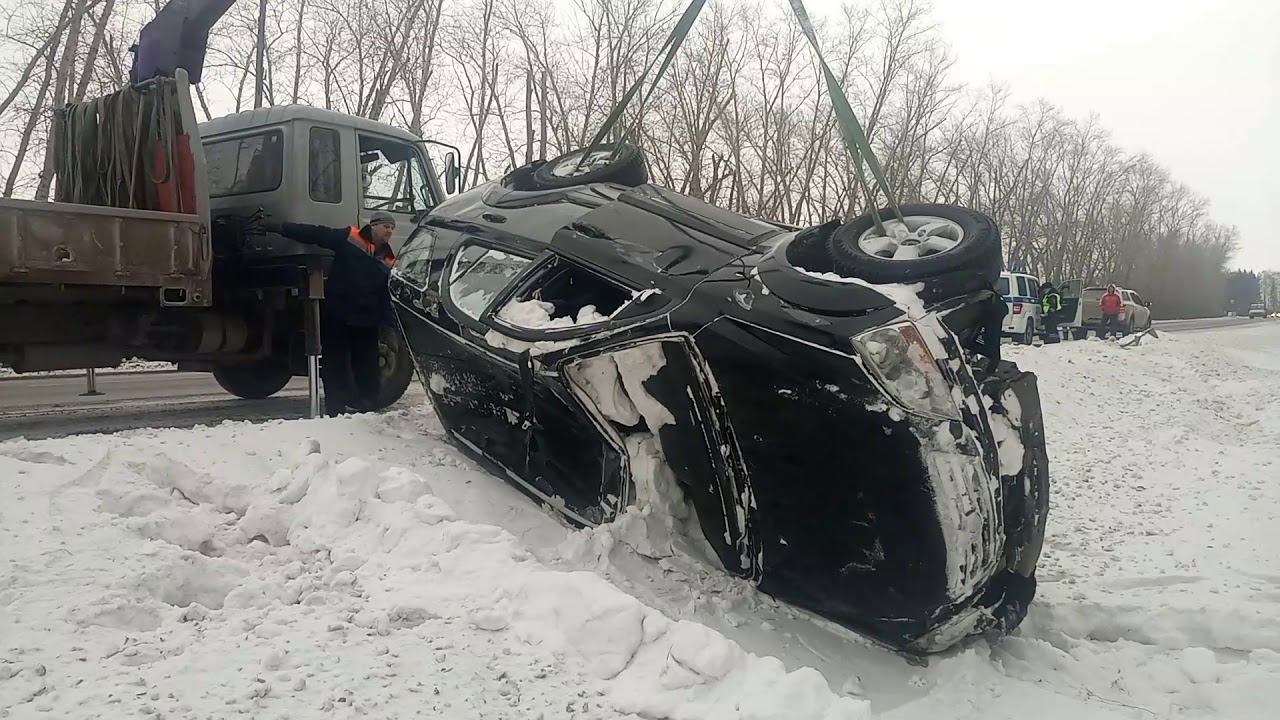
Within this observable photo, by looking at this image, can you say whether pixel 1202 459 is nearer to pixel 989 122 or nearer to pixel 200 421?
pixel 200 421

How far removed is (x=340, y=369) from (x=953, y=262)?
491 cm

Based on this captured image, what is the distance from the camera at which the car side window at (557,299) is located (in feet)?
12.5

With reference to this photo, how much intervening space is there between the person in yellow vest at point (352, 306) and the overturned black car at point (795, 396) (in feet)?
7.94

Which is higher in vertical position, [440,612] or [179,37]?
[179,37]

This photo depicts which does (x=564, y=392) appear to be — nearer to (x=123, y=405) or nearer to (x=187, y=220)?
(x=187, y=220)

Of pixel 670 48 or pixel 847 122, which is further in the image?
pixel 670 48

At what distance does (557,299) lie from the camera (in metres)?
3.99

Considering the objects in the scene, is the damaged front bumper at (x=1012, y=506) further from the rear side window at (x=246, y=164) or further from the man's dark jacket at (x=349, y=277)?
the rear side window at (x=246, y=164)

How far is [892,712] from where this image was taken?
9.98 ft

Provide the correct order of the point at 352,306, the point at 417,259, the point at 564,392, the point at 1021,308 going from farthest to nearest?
the point at 1021,308
the point at 352,306
the point at 417,259
the point at 564,392

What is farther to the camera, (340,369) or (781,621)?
(340,369)

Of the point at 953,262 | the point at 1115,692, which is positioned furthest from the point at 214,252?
the point at 1115,692

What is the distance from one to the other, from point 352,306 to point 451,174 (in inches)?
71.2

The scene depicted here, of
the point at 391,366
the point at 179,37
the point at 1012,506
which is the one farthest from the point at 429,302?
the point at 179,37
